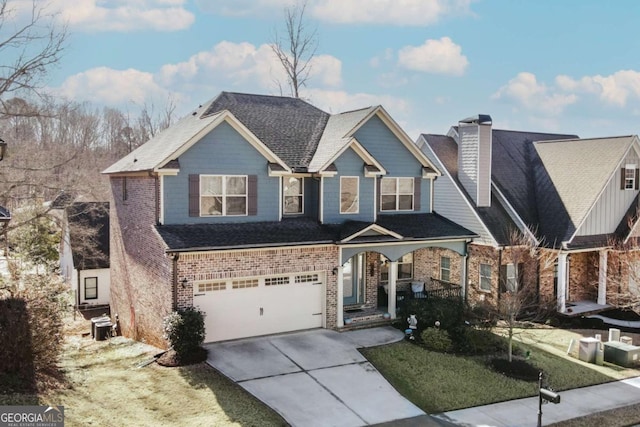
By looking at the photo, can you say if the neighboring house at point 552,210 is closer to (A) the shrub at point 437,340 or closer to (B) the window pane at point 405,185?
(B) the window pane at point 405,185

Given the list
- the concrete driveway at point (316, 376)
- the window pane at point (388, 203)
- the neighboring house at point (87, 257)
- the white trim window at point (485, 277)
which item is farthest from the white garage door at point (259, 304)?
the neighboring house at point (87, 257)

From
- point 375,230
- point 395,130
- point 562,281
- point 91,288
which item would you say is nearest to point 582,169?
point 562,281

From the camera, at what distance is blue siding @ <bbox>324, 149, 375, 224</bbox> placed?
19594mm

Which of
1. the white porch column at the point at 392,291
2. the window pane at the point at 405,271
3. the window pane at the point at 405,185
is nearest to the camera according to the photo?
the white porch column at the point at 392,291

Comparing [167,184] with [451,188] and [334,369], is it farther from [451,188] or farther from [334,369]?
[451,188]

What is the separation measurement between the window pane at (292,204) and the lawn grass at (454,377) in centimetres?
595

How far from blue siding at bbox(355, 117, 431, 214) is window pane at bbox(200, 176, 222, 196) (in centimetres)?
606

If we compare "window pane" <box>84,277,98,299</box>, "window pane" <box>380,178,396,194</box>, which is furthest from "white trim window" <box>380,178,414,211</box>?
"window pane" <box>84,277,98,299</box>

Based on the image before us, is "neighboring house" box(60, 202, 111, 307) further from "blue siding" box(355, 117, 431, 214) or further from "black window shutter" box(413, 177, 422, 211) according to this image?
"black window shutter" box(413, 177, 422, 211)

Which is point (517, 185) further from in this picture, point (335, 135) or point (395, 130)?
point (335, 135)

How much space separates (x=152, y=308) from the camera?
693 inches

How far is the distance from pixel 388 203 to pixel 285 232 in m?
5.58

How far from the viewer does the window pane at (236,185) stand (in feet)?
58.3

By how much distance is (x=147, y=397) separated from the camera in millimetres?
12344
